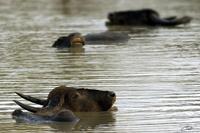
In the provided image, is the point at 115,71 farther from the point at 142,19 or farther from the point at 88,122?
the point at 142,19

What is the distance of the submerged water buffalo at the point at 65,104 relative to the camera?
847 centimetres

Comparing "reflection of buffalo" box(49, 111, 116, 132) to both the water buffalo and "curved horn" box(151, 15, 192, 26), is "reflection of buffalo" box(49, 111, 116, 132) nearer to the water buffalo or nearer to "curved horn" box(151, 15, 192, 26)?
the water buffalo

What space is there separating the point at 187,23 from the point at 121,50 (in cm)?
574

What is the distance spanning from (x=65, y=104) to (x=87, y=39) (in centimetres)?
708

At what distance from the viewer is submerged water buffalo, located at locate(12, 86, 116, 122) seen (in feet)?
27.8

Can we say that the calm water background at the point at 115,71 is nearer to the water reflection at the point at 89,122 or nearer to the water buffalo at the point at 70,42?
the water reflection at the point at 89,122

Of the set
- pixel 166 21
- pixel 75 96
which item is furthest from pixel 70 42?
pixel 75 96

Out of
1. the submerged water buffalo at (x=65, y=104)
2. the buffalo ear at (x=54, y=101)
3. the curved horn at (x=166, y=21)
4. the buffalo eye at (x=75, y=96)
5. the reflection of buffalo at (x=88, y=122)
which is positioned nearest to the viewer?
the reflection of buffalo at (x=88, y=122)

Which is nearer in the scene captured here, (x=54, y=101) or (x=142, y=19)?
(x=54, y=101)

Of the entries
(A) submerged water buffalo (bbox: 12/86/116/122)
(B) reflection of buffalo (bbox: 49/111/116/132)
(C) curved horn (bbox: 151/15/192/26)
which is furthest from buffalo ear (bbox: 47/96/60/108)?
(C) curved horn (bbox: 151/15/192/26)

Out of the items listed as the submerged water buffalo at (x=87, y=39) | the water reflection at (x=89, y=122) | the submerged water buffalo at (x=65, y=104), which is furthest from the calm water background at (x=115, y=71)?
the submerged water buffalo at (x=87, y=39)

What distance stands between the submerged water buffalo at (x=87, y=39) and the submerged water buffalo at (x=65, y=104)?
6.07 metres

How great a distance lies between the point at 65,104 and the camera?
28.9ft

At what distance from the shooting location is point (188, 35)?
17047 millimetres
